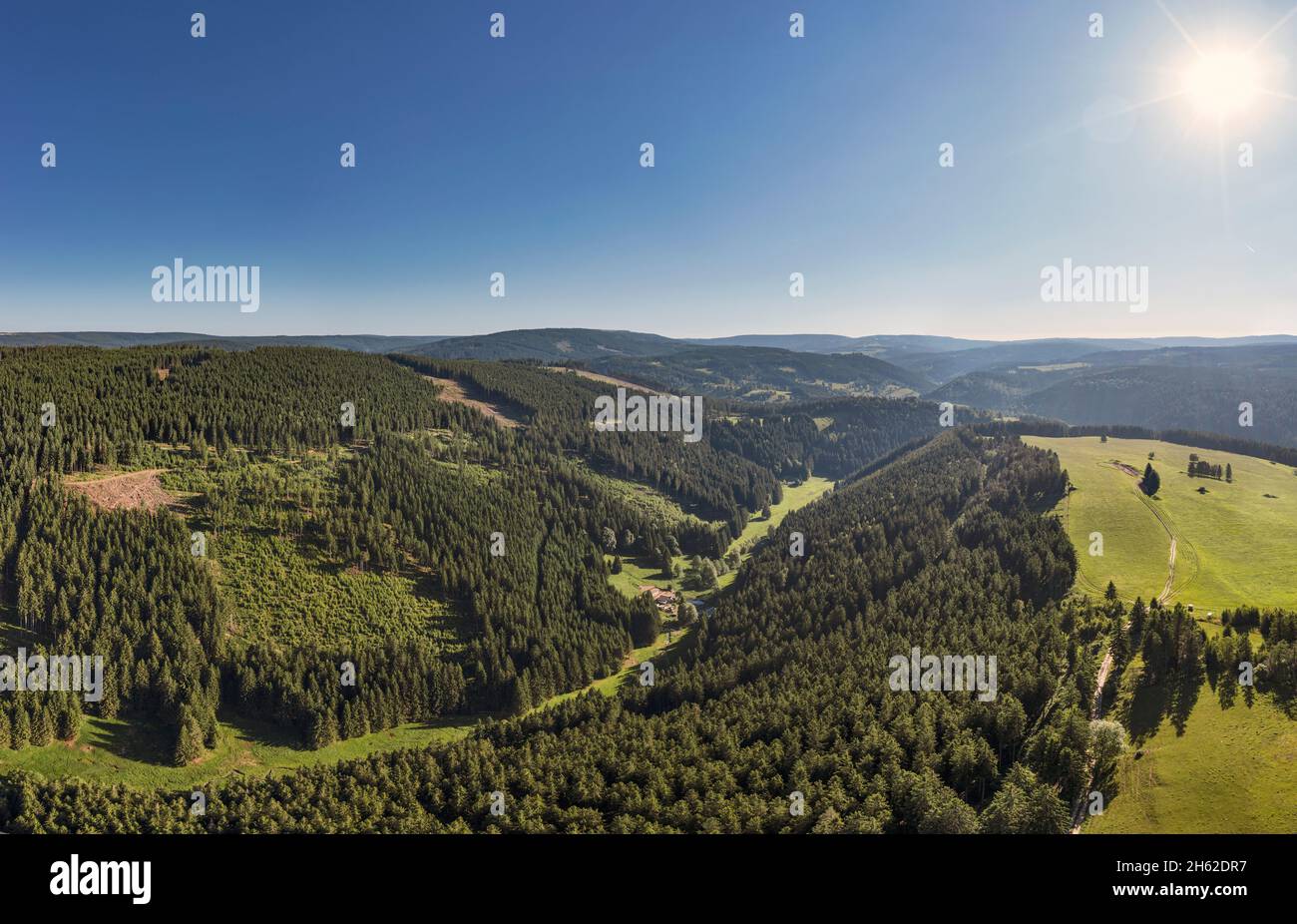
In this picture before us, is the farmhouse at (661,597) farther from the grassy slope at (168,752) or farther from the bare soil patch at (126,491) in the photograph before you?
the bare soil patch at (126,491)

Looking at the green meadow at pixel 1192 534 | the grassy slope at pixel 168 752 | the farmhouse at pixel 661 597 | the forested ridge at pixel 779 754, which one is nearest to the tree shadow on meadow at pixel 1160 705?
the forested ridge at pixel 779 754

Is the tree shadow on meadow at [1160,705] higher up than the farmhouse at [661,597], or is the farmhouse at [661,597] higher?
the tree shadow on meadow at [1160,705]

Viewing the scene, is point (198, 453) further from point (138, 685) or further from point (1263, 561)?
point (1263, 561)

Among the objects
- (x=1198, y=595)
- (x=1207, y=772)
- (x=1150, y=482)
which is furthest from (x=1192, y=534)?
(x=1207, y=772)

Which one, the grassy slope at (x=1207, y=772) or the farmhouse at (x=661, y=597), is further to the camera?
the farmhouse at (x=661, y=597)

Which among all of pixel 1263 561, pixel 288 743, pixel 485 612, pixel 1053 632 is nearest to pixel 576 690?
pixel 485 612

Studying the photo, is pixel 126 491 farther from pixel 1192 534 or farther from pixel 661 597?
pixel 1192 534

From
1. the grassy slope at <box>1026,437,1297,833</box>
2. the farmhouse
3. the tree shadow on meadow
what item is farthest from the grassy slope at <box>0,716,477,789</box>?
the tree shadow on meadow
